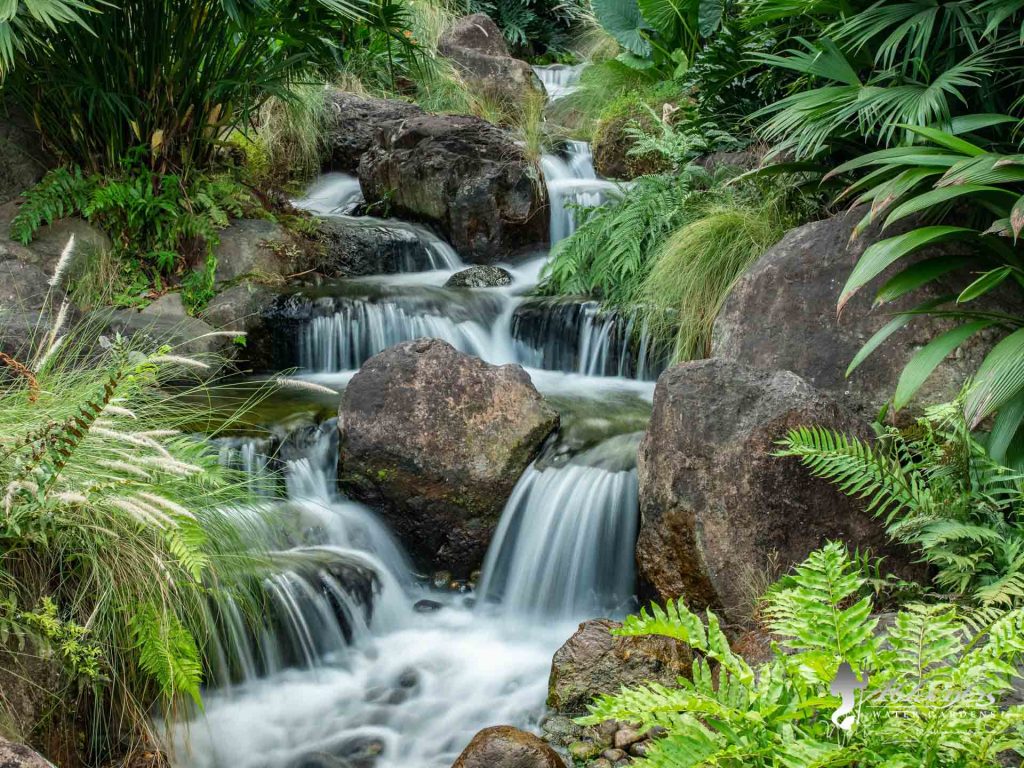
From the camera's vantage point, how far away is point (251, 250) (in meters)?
7.14

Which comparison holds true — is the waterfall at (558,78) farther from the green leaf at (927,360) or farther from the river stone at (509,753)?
the river stone at (509,753)

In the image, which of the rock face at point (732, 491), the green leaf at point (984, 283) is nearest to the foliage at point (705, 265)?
the rock face at point (732, 491)

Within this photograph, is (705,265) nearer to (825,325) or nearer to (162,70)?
(825,325)

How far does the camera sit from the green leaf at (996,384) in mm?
3367

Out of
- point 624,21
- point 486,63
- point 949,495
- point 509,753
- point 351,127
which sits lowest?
point 509,753

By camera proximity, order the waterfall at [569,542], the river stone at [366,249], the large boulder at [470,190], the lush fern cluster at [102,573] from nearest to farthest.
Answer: the lush fern cluster at [102,573], the waterfall at [569,542], the river stone at [366,249], the large boulder at [470,190]


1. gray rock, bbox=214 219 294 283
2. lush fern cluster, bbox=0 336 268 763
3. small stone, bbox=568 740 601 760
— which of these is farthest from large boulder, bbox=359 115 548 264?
small stone, bbox=568 740 601 760

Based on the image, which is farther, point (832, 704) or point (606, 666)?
point (606, 666)

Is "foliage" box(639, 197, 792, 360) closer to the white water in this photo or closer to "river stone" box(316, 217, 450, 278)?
the white water

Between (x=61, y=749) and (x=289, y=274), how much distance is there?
16.3 ft

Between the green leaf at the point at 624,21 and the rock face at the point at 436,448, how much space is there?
7.00m

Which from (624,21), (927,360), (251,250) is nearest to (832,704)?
(927,360)

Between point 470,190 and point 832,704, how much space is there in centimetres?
712

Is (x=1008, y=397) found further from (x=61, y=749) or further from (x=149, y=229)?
(x=149, y=229)
